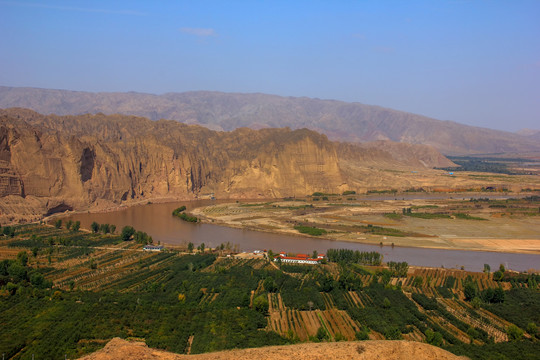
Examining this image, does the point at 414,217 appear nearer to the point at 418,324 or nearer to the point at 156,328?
the point at 418,324

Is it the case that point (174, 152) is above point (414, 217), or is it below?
above

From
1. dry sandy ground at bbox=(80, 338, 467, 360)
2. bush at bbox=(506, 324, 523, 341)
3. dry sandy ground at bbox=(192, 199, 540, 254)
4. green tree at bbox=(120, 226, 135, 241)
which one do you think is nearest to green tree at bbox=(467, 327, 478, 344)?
bush at bbox=(506, 324, 523, 341)

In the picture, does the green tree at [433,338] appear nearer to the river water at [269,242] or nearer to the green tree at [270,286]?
the green tree at [270,286]

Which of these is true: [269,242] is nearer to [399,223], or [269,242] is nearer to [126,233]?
[126,233]

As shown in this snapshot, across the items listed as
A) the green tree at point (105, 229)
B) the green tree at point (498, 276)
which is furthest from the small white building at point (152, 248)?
the green tree at point (498, 276)

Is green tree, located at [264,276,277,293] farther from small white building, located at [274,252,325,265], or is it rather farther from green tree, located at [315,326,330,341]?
small white building, located at [274,252,325,265]

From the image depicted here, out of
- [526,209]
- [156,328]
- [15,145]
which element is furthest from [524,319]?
[15,145]
